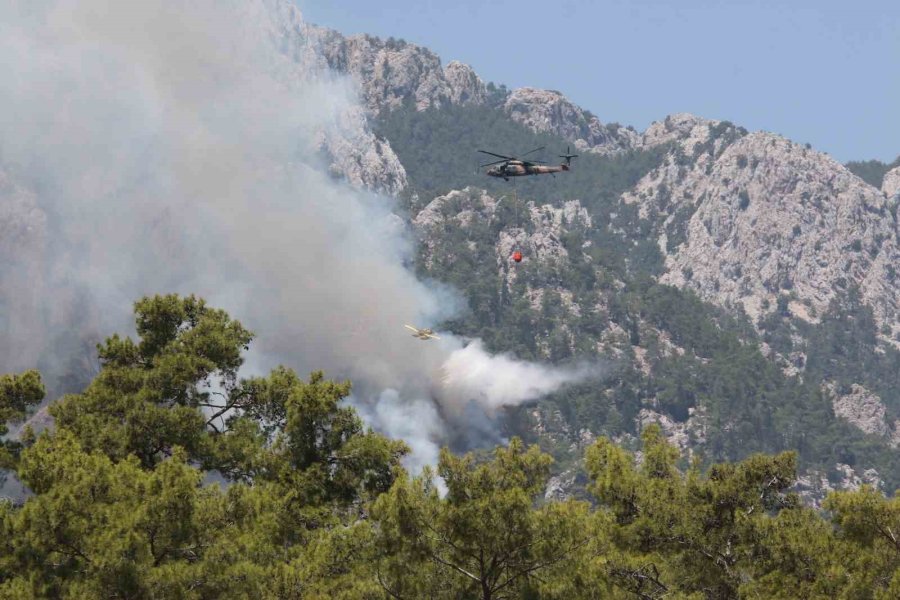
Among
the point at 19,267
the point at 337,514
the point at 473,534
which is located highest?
the point at 19,267

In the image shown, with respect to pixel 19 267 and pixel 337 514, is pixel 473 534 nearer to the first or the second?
pixel 337 514

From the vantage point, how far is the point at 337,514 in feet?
155

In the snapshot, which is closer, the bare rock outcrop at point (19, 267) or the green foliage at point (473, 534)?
the green foliage at point (473, 534)

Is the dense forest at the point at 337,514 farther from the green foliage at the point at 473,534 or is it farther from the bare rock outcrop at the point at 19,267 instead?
the bare rock outcrop at the point at 19,267

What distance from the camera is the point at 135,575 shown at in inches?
1435

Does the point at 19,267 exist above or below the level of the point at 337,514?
above

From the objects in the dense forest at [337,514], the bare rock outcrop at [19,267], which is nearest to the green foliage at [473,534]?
the dense forest at [337,514]

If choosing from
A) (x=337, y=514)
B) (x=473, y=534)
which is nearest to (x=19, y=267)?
(x=337, y=514)

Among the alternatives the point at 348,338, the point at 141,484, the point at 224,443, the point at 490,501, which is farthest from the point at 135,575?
the point at 348,338

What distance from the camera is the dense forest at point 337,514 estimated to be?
36344 mm

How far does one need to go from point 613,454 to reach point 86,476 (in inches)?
810

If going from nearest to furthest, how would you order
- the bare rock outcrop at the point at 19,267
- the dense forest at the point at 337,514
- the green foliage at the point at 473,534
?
the green foliage at the point at 473,534 → the dense forest at the point at 337,514 → the bare rock outcrop at the point at 19,267

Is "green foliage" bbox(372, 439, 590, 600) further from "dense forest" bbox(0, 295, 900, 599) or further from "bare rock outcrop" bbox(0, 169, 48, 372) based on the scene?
"bare rock outcrop" bbox(0, 169, 48, 372)

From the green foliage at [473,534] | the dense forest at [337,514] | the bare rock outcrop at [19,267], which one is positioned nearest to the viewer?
the green foliage at [473,534]
